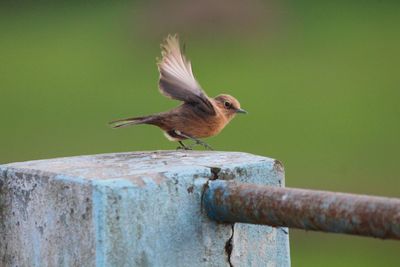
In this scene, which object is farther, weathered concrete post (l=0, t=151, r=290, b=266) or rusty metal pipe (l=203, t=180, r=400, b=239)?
weathered concrete post (l=0, t=151, r=290, b=266)

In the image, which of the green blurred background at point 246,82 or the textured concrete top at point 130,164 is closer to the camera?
the textured concrete top at point 130,164

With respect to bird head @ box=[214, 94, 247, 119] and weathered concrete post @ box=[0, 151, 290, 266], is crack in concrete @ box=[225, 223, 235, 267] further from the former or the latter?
bird head @ box=[214, 94, 247, 119]

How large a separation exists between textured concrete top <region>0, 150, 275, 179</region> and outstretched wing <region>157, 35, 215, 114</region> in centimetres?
214

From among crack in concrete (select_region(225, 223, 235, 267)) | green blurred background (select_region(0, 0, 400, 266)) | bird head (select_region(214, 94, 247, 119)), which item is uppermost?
green blurred background (select_region(0, 0, 400, 266))

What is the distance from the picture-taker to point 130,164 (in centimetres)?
279

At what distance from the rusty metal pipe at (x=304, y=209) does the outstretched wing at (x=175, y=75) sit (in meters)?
2.67

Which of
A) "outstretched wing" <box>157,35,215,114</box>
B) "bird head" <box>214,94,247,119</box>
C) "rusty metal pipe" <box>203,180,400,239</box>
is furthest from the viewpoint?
"bird head" <box>214,94,247,119</box>

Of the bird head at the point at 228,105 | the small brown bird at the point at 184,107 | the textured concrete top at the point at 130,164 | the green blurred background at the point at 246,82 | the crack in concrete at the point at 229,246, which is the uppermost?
the green blurred background at the point at 246,82

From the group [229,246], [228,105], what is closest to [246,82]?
[228,105]

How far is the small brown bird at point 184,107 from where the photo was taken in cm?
523

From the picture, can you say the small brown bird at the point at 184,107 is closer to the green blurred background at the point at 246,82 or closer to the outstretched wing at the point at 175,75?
the outstretched wing at the point at 175,75

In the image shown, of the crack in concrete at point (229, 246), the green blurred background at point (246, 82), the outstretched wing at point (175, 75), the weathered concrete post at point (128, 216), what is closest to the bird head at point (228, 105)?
the outstretched wing at point (175, 75)

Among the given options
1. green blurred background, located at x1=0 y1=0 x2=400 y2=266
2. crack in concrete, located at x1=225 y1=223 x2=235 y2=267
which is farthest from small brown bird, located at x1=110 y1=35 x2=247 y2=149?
green blurred background, located at x1=0 y1=0 x2=400 y2=266

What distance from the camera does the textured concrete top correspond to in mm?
2590
